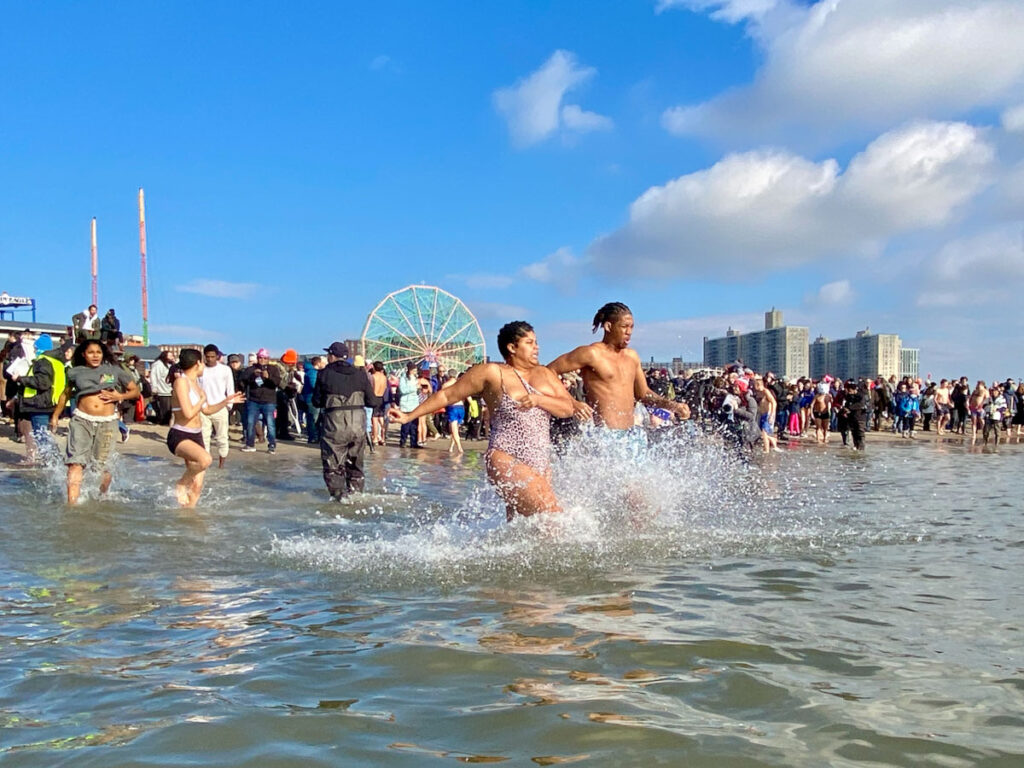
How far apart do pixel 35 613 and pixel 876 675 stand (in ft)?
13.2

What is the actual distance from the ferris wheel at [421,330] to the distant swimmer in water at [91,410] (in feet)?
77.1

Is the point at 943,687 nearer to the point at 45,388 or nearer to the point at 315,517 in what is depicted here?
the point at 315,517

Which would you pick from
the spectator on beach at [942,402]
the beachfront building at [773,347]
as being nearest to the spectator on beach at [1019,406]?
the spectator on beach at [942,402]

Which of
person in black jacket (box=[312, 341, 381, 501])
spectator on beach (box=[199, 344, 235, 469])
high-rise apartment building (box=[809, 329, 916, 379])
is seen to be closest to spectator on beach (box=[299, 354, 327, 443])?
spectator on beach (box=[199, 344, 235, 469])

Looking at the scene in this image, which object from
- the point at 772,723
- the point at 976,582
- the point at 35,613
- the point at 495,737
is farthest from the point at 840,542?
the point at 35,613

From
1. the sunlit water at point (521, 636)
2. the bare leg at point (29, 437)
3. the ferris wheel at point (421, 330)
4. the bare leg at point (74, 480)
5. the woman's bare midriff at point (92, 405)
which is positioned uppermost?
the ferris wheel at point (421, 330)

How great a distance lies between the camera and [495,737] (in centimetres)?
291

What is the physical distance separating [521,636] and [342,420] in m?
6.34

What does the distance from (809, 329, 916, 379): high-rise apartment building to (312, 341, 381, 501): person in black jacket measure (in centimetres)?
6507

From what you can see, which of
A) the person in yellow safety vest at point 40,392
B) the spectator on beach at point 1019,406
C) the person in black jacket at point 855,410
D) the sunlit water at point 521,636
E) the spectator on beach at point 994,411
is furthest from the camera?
the spectator on beach at point 1019,406

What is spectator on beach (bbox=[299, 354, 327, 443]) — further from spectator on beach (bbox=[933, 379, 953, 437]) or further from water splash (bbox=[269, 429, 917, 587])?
spectator on beach (bbox=[933, 379, 953, 437])

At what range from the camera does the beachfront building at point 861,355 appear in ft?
248

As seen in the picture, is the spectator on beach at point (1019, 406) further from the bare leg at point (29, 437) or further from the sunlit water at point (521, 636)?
the bare leg at point (29, 437)

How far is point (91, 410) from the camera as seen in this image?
8.88 metres
